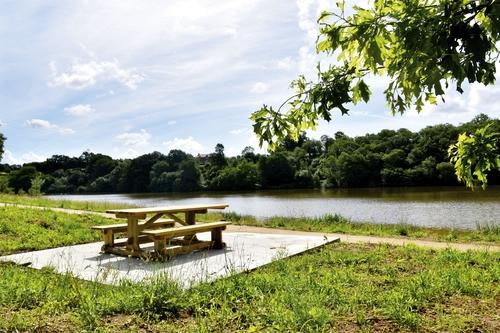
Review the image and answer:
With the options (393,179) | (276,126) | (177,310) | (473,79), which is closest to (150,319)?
(177,310)

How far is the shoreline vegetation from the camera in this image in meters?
3.57

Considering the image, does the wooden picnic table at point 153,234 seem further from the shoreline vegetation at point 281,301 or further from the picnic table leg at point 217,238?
the shoreline vegetation at point 281,301

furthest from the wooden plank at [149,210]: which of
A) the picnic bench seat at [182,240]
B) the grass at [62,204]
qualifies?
the grass at [62,204]

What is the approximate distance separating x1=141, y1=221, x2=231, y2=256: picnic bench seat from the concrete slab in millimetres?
166

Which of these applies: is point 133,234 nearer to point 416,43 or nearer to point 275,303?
point 275,303

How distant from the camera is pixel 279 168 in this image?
71.1 meters

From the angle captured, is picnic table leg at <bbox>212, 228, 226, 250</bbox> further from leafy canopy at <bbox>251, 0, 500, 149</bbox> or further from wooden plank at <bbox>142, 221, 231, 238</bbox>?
leafy canopy at <bbox>251, 0, 500, 149</bbox>

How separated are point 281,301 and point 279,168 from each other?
67.2 m

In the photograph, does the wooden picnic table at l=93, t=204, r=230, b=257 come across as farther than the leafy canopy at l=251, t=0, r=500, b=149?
Yes

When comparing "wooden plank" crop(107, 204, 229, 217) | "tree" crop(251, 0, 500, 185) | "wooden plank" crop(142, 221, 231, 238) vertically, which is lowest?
"wooden plank" crop(142, 221, 231, 238)

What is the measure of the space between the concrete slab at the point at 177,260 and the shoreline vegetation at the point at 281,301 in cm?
45

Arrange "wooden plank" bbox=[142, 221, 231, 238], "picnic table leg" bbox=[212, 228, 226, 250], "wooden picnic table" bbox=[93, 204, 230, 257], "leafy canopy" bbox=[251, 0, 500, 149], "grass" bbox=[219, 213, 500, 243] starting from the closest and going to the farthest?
"leafy canopy" bbox=[251, 0, 500, 149], "wooden plank" bbox=[142, 221, 231, 238], "wooden picnic table" bbox=[93, 204, 230, 257], "picnic table leg" bbox=[212, 228, 226, 250], "grass" bbox=[219, 213, 500, 243]

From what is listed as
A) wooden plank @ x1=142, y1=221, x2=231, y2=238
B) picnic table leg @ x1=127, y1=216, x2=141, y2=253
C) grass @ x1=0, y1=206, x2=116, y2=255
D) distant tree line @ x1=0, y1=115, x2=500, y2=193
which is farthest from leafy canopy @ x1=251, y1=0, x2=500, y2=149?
distant tree line @ x1=0, y1=115, x2=500, y2=193

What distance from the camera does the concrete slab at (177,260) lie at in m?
5.83
